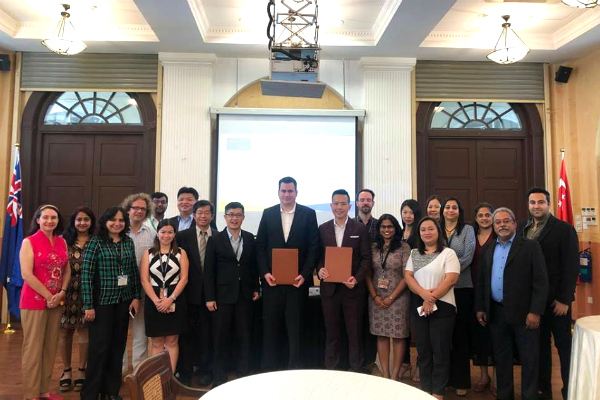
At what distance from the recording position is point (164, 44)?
18.4ft

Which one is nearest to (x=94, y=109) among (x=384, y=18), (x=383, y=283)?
(x=384, y=18)

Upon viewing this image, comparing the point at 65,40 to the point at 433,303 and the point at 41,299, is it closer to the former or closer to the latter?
the point at 41,299

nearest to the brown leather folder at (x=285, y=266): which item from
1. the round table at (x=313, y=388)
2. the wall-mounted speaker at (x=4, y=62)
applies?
the round table at (x=313, y=388)

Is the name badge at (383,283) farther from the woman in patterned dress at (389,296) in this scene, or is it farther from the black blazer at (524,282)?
the black blazer at (524,282)

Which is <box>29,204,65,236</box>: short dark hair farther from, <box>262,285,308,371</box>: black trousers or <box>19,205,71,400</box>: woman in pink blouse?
<box>262,285,308,371</box>: black trousers

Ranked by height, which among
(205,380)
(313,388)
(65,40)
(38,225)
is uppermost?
(65,40)

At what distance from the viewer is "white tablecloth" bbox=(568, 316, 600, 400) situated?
228 centimetres

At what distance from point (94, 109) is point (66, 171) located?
3.25 feet

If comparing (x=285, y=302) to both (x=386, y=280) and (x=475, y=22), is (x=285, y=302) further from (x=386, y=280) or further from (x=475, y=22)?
(x=475, y=22)

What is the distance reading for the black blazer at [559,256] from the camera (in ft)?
10.1

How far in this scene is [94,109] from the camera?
6148 millimetres

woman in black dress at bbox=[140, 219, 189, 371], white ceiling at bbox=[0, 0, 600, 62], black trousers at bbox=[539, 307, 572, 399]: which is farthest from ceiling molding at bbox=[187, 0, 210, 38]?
black trousers at bbox=[539, 307, 572, 399]

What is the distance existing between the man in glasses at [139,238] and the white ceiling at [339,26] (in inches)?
93.1

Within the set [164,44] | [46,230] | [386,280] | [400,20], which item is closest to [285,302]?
[386,280]
